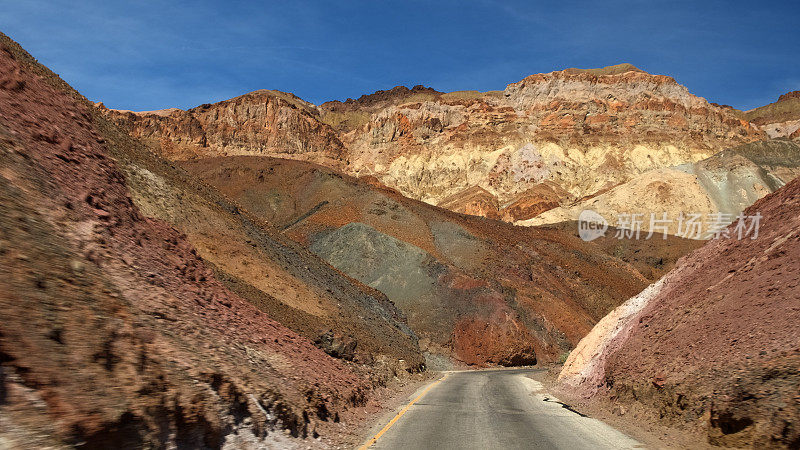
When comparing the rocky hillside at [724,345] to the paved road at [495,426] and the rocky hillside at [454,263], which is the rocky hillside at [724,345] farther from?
the rocky hillside at [454,263]

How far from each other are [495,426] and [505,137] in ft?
417

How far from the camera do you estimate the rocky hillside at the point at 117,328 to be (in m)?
5.36

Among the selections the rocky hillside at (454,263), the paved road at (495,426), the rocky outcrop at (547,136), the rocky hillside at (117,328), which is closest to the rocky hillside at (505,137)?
the rocky outcrop at (547,136)

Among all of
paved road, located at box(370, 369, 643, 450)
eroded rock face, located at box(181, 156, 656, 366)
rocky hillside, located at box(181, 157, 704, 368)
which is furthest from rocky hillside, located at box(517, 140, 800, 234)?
paved road, located at box(370, 369, 643, 450)

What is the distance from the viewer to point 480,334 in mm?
38812

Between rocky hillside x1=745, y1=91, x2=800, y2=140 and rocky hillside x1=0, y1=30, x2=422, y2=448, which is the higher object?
rocky hillside x1=745, y1=91, x2=800, y2=140

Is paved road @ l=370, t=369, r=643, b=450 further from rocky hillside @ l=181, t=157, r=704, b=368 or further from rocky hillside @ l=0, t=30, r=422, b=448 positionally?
rocky hillside @ l=181, t=157, r=704, b=368

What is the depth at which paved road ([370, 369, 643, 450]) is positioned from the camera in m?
9.13

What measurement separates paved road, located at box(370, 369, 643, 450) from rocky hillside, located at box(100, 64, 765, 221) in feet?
313

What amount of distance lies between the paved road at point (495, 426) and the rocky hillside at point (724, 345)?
1389 millimetres

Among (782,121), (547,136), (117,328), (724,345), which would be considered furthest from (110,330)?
(782,121)

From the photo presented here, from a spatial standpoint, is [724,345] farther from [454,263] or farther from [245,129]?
[245,129]

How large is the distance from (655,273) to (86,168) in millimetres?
75723

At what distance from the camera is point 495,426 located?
1087 centimetres
